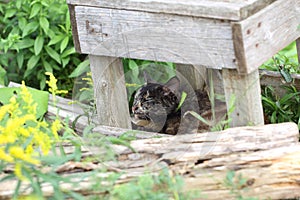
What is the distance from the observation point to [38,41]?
484 centimetres

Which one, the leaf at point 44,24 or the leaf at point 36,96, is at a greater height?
the leaf at point 44,24

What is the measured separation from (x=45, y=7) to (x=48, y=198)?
6.80 feet

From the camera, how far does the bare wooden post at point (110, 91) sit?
386 centimetres

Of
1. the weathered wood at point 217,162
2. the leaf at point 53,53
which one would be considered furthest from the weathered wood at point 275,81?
the leaf at point 53,53

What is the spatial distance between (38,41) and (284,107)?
1691mm

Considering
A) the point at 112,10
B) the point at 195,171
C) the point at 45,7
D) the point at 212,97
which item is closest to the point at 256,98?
the point at 212,97

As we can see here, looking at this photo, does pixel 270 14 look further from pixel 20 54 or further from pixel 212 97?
pixel 20 54

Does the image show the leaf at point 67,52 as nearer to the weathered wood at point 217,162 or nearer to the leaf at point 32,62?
the leaf at point 32,62

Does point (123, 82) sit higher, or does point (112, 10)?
point (112, 10)

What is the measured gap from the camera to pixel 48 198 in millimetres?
3068

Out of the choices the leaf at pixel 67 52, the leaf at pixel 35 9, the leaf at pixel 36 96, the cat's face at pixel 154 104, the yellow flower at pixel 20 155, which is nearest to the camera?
the yellow flower at pixel 20 155

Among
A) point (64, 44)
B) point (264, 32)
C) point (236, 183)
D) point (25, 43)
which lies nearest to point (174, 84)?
point (264, 32)

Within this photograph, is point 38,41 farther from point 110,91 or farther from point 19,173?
point 19,173

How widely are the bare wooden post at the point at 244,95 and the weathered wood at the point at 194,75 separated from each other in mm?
491
